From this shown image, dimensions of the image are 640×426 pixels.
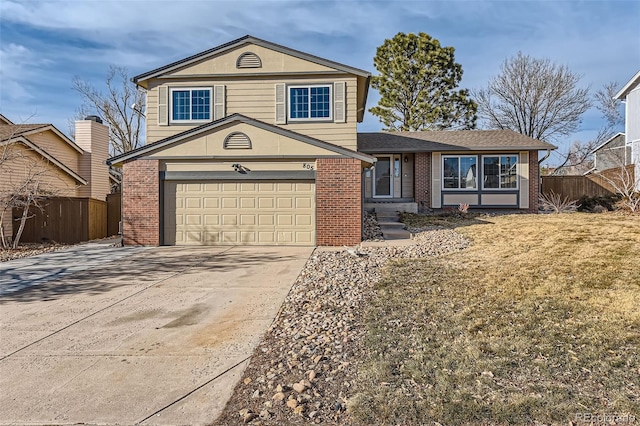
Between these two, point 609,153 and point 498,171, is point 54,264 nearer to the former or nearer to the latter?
point 498,171

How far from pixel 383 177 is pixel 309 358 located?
52.9ft

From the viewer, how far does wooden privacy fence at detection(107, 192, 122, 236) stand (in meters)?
16.7

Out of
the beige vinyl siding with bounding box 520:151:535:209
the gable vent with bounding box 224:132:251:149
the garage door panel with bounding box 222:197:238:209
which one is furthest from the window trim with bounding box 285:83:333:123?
the beige vinyl siding with bounding box 520:151:535:209

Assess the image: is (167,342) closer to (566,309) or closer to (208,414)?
(208,414)

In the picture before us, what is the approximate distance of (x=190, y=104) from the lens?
14609 millimetres

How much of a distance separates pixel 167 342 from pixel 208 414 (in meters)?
1.81

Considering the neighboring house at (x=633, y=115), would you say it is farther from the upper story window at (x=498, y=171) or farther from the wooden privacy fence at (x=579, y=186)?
the upper story window at (x=498, y=171)

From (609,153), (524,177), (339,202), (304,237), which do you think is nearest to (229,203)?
(304,237)

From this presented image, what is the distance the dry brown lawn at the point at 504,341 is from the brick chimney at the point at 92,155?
1816 centimetres

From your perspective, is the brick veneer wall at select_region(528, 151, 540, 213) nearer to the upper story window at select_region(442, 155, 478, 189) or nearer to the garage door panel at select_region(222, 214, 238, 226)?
the upper story window at select_region(442, 155, 478, 189)

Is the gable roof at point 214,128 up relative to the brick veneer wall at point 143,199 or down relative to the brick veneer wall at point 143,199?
up

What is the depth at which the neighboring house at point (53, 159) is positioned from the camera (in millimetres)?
14867

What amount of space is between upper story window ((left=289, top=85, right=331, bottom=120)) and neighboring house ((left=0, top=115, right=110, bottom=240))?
7127mm

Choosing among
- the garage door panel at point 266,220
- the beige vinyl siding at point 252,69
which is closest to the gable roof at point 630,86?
the beige vinyl siding at point 252,69
